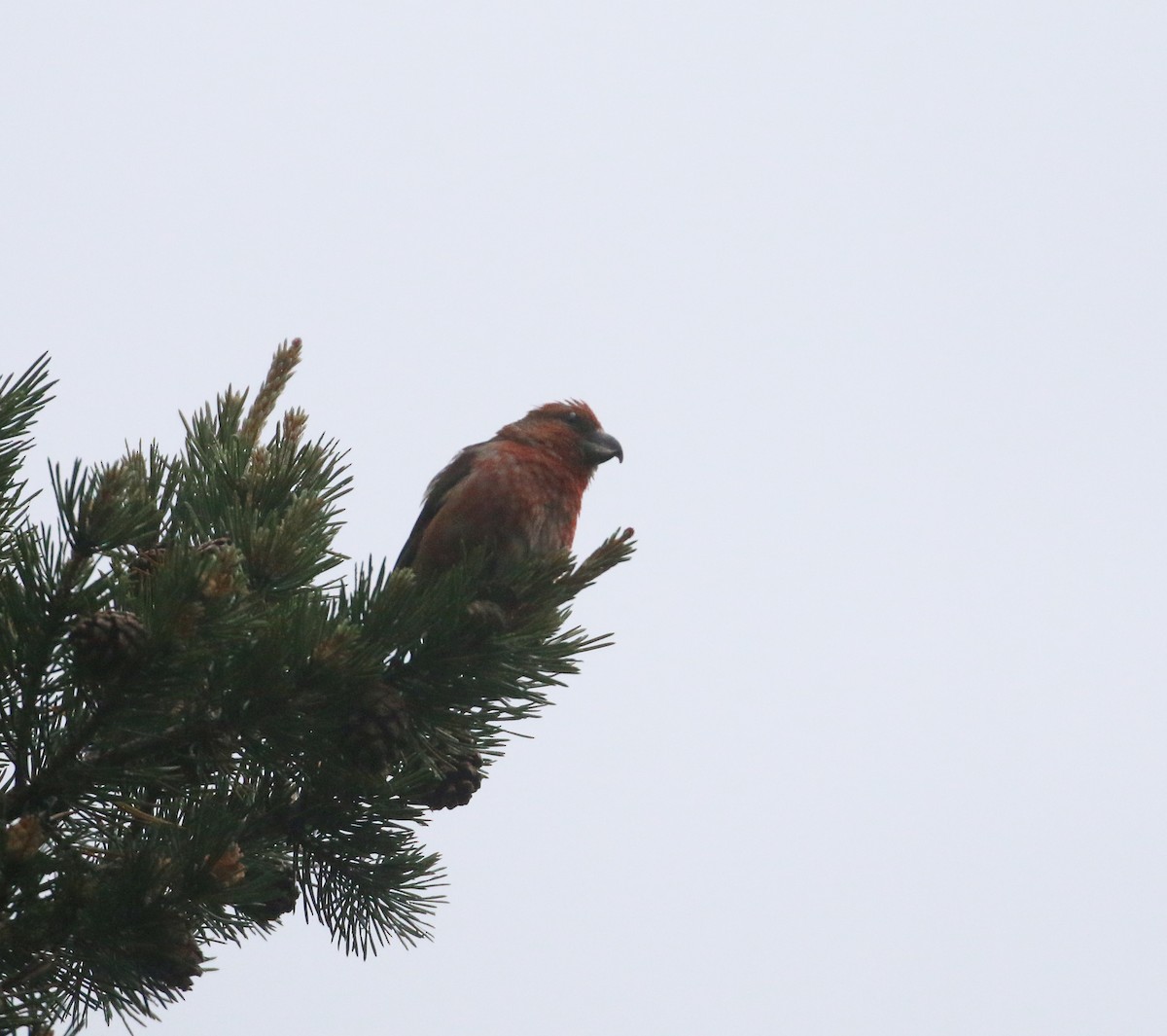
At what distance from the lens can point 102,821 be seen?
7.27 ft

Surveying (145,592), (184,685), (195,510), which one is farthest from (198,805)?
(195,510)

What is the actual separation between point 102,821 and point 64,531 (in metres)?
0.57

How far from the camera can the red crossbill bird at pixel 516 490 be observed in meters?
4.45

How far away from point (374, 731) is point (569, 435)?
304 centimetres

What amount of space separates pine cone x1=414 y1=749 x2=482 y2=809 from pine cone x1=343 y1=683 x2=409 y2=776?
0.57 metres

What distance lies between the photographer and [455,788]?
287cm

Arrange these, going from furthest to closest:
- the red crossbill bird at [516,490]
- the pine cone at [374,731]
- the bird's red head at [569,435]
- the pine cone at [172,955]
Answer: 1. the bird's red head at [569,435]
2. the red crossbill bird at [516,490]
3. the pine cone at [374,731]
4. the pine cone at [172,955]

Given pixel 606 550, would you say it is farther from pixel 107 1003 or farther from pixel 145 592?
pixel 107 1003

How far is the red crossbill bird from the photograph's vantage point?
4445 millimetres

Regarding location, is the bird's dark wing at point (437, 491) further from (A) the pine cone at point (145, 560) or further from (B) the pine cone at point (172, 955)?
(B) the pine cone at point (172, 955)

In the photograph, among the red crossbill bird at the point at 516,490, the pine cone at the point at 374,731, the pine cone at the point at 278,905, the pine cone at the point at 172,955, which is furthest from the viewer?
the red crossbill bird at the point at 516,490

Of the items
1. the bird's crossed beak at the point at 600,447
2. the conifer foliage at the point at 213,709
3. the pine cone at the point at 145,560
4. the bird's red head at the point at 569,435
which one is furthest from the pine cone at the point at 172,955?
the bird's crossed beak at the point at 600,447

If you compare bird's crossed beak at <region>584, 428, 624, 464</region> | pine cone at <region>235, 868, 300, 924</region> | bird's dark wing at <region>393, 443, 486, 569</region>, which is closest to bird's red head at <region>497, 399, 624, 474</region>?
bird's crossed beak at <region>584, 428, 624, 464</region>

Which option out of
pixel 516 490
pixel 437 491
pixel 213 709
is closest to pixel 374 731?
pixel 213 709
